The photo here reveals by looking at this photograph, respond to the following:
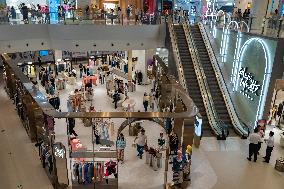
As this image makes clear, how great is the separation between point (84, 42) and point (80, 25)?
95 cm

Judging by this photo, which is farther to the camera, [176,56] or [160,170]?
[176,56]

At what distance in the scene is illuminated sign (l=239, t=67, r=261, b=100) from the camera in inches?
508

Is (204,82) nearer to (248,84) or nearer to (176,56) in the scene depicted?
(248,84)

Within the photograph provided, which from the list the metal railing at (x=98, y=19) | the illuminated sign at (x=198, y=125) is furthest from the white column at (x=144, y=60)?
the illuminated sign at (x=198, y=125)

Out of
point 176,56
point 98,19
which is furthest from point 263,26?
point 98,19

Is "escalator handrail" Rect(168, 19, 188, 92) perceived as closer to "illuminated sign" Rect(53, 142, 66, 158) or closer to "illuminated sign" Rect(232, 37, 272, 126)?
"illuminated sign" Rect(232, 37, 272, 126)

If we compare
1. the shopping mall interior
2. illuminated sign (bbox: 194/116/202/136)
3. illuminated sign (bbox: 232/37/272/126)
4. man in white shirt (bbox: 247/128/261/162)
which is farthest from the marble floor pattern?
illuminated sign (bbox: 232/37/272/126)

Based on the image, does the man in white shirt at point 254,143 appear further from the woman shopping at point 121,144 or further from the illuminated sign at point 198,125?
the woman shopping at point 121,144

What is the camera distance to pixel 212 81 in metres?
15.3

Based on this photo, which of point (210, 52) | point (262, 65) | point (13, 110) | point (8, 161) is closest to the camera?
point (8, 161)

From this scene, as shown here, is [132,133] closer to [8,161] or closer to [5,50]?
[8,161]

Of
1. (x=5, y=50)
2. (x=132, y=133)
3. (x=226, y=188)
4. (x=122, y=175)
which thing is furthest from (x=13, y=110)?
(x=226, y=188)

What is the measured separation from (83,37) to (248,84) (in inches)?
363

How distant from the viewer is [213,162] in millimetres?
10922
